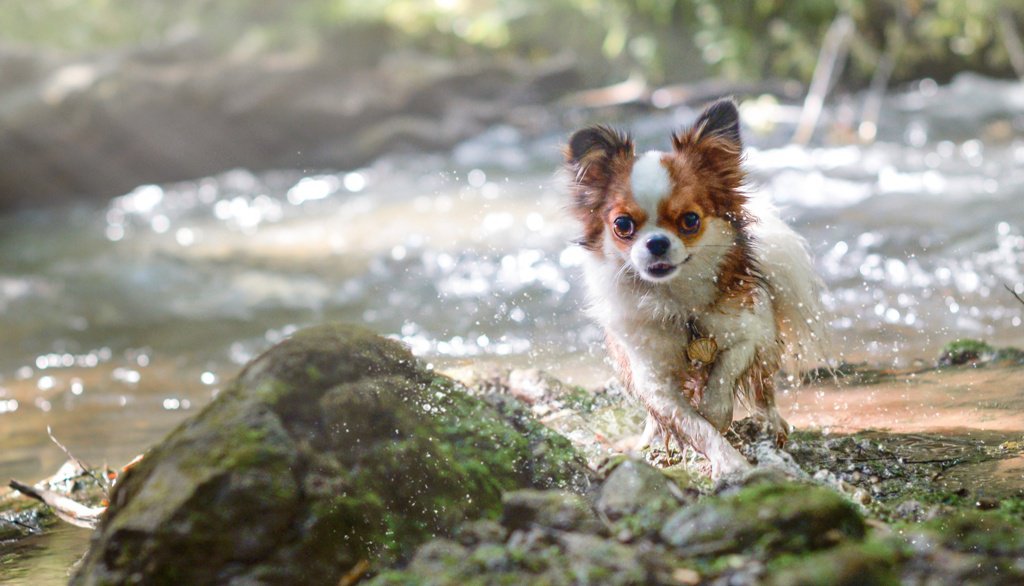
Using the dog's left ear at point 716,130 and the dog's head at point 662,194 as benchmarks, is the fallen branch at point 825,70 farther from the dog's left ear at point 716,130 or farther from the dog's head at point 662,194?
the dog's head at point 662,194

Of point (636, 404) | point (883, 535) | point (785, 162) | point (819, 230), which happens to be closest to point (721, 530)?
point (883, 535)

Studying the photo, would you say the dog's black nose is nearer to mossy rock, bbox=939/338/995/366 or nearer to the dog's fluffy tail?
the dog's fluffy tail

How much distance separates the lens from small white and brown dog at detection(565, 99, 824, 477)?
12.4 ft

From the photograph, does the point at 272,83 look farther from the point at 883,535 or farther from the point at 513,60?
the point at 883,535

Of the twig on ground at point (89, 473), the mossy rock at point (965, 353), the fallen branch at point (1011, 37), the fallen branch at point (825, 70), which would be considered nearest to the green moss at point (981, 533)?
the mossy rock at point (965, 353)

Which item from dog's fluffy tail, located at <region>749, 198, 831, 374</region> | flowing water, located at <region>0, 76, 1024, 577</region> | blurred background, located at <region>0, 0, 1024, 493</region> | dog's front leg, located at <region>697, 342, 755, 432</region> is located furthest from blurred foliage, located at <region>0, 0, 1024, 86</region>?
dog's front leg, located at <region>697, 342, 755, 432</region>

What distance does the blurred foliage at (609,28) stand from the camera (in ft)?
52.4

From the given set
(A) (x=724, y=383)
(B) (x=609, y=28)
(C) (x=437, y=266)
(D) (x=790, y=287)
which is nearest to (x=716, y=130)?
(D) (x=790, y=287)

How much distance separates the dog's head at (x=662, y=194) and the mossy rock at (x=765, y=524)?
1259 millimetres

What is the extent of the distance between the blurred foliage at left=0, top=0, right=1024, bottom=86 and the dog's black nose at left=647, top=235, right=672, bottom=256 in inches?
515

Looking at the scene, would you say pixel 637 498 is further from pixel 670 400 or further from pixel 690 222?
pixel 690 222

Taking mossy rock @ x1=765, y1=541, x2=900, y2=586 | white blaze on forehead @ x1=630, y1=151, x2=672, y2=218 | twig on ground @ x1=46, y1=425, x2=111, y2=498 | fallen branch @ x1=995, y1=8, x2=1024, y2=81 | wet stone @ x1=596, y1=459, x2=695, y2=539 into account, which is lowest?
mossy rock @ x1=765, y1=541, x2=900, y2=586

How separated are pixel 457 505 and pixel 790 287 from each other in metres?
2.02

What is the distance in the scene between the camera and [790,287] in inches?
171
